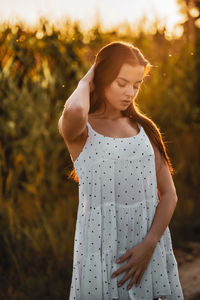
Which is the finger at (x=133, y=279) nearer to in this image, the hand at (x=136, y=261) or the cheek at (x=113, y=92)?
the hand at (x=136, y=261)

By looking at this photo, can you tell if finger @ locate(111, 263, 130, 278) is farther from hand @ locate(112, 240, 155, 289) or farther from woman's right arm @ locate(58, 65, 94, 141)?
woman's right arm @ locate(58, 65, 94, 141)

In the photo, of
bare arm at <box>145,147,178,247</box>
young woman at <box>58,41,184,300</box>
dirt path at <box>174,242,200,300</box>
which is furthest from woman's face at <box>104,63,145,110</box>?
dirt path at <box>174,242,200,300</box>

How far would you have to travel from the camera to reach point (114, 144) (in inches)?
71.5

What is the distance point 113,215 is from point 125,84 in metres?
0.56

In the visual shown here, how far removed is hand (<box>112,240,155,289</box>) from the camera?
1762mm

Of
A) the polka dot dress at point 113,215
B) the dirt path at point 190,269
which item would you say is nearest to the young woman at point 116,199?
the polka dot dress at point 113,215

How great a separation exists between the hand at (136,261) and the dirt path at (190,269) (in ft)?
6.54

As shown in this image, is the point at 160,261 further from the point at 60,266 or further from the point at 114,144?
the point at 60,266

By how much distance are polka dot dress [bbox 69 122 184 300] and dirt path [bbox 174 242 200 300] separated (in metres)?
1.94

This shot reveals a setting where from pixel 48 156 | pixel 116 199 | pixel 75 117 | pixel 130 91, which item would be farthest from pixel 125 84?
pixel 48 156

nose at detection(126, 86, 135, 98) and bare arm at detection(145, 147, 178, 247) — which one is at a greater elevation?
nose at detection(126, 86, 135, 98)

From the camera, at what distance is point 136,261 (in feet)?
5.80

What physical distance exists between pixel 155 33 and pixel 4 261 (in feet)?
12.6

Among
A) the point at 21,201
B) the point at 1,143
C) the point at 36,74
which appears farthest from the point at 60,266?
the point at 36,74
